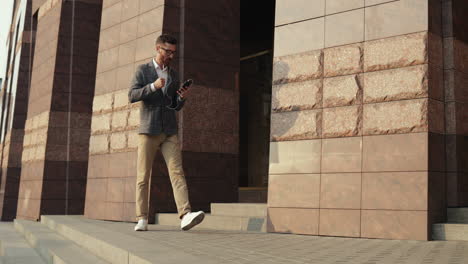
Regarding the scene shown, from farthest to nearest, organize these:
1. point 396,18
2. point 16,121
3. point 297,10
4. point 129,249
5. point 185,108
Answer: point 16,121, point 185,108, point 297,10, point 396,18, point 129,249

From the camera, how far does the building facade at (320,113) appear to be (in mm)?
6141

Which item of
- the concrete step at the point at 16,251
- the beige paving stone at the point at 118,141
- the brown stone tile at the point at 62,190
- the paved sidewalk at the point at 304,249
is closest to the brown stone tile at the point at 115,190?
the beige paving stone at the point at 118,141

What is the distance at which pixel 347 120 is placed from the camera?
21.7ft

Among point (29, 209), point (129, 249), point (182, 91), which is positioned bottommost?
point (29, 209)

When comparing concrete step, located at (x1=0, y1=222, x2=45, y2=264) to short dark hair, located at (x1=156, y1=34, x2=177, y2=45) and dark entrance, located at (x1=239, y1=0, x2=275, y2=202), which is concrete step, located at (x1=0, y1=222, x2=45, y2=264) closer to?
short dark hair, located at (x1=156, y1=34, x2=177, y2=45)

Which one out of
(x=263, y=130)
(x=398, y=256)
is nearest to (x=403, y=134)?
(x=398, y=256)

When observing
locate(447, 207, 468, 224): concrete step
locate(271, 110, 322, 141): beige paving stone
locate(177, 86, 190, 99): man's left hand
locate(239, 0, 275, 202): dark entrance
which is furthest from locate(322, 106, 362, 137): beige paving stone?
locate(239, 0, 275, 202): dark entrance

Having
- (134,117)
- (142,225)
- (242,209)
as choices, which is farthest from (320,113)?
(134,117)

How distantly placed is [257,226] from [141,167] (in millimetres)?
1764

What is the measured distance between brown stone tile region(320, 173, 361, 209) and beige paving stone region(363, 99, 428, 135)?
60cm

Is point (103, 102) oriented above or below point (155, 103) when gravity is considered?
above

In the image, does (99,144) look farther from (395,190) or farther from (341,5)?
(395,190)

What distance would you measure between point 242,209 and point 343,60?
8.58 feet

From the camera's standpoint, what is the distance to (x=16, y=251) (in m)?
7.55
